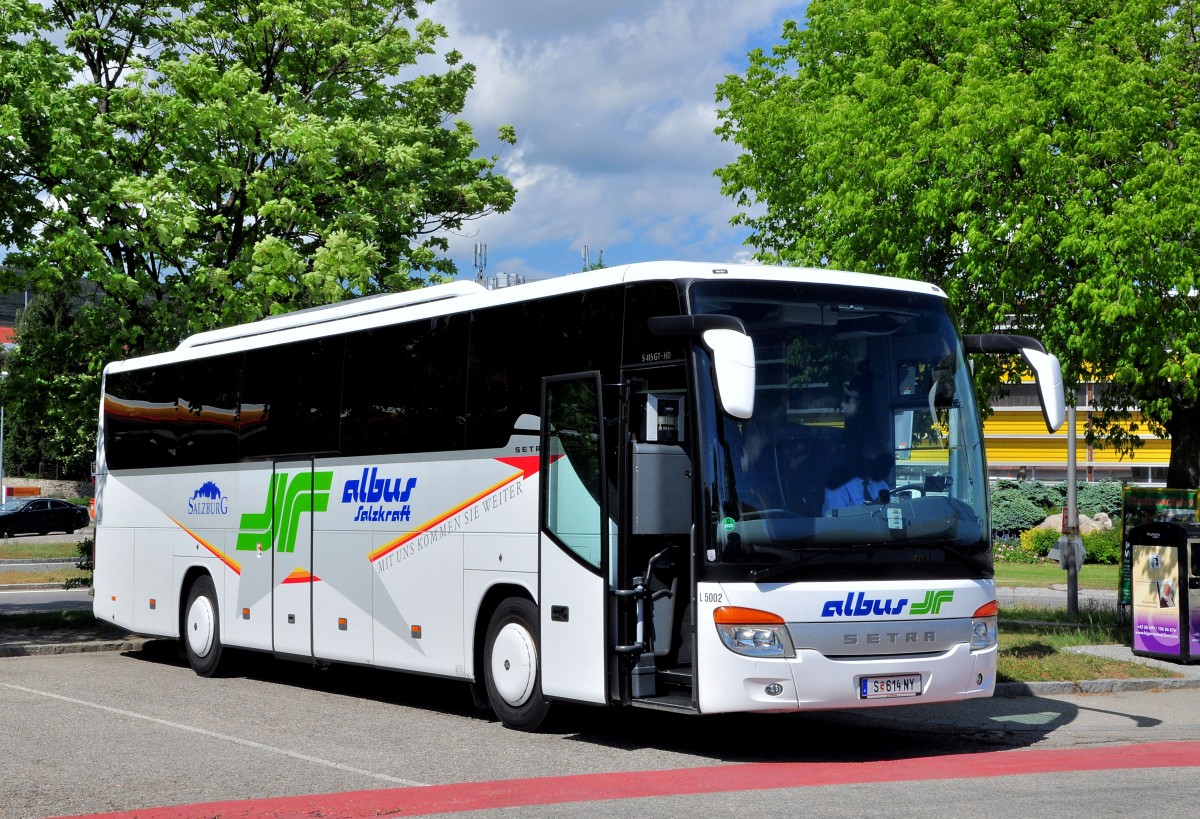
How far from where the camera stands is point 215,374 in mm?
16641

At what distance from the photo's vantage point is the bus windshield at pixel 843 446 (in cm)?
1008

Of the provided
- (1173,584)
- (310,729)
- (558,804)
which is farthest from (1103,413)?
(558,804)

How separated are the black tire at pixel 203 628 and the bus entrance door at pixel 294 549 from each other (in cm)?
145

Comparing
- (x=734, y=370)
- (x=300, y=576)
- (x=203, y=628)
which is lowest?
(x=203, y=628)

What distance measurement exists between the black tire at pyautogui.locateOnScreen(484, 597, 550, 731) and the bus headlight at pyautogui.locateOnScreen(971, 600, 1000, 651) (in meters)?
3.29

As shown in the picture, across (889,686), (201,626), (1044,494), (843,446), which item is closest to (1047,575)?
(1044,494)

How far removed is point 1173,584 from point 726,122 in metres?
17.2

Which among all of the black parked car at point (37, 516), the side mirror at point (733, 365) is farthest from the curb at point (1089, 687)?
the black parked car at point (37, 516)

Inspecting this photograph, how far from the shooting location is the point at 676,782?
936 cm

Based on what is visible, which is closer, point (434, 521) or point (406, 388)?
→ point (434, 521)

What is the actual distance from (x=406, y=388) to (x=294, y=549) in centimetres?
267

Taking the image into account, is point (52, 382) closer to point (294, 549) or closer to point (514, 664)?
point (294, 549)

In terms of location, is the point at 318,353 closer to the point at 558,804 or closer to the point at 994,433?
the point at 558,804

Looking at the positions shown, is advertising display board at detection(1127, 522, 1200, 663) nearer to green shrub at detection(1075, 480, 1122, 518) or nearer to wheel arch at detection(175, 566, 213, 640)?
wheel arch at detection(175, 566, 213, 640)
